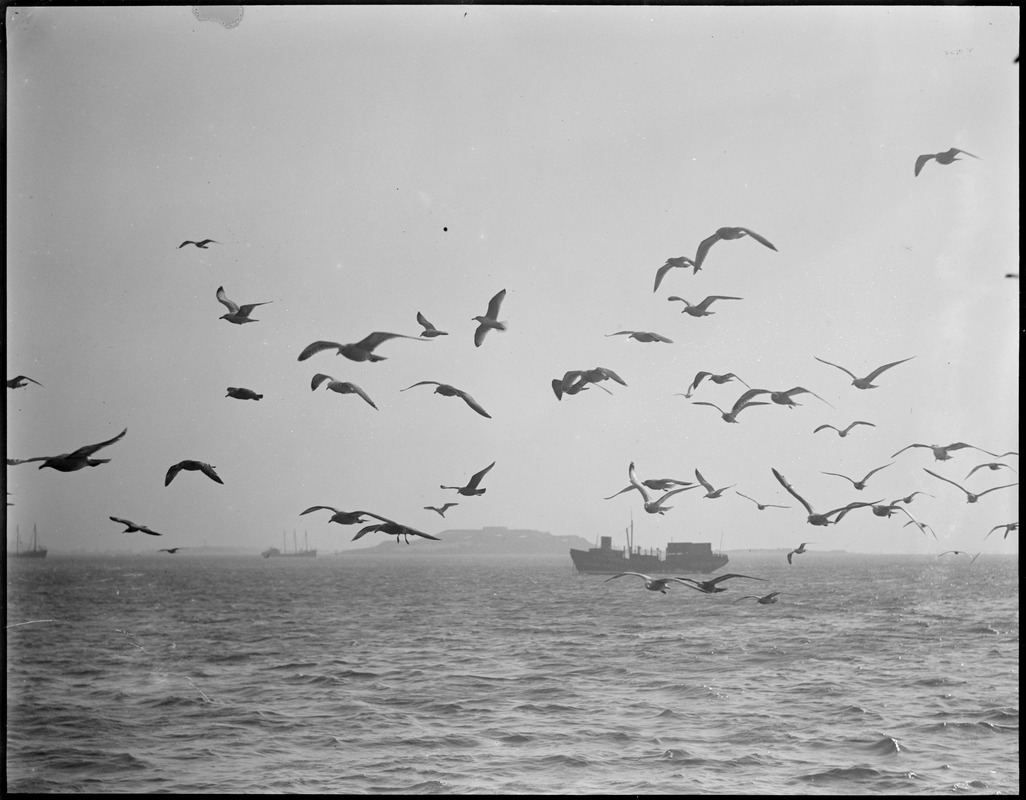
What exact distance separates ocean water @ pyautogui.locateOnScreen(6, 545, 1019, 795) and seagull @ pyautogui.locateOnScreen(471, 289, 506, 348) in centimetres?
406

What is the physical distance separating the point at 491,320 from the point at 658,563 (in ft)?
104

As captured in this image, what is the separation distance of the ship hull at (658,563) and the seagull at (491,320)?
3039 centimetres

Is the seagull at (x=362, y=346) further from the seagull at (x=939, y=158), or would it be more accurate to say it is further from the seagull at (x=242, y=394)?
the seagull at (x=939, y=158)

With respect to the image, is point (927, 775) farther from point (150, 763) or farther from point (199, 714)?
point (199, 714)

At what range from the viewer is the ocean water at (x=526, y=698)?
9.73 m

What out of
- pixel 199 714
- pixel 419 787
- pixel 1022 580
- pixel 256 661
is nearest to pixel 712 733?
pixel 419 787

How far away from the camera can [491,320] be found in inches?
284

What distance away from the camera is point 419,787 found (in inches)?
368

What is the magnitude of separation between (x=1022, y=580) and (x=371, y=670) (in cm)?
1585

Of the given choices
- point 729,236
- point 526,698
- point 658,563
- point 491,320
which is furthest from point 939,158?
point 658,563

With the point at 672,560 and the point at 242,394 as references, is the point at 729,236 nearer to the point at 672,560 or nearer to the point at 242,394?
the point at 242,394

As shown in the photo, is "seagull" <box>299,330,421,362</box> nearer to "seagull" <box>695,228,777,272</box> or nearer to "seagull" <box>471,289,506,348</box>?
"seagull" <box>471,289,506,348</box>

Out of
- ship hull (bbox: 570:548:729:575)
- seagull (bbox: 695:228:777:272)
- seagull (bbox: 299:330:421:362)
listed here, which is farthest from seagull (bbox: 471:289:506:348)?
ship hull (bbox: 570:548:729:575)

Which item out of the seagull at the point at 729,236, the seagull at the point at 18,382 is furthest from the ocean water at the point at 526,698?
the seagull at the point at 729,236
